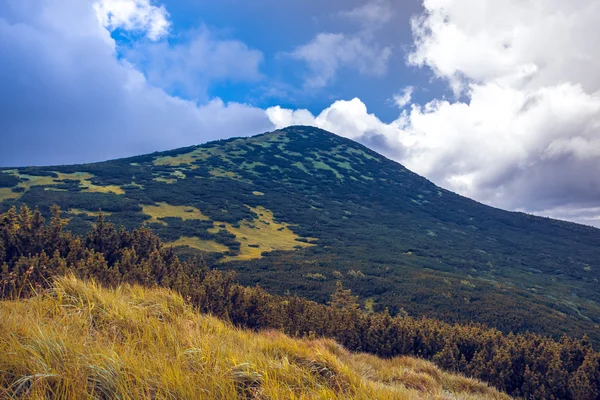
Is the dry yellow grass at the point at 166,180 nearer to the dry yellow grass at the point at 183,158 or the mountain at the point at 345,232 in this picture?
the mountain at the point at 345,232

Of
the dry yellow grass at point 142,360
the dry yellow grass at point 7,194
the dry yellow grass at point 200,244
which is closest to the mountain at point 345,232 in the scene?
the dry yellow grass at point 200,244

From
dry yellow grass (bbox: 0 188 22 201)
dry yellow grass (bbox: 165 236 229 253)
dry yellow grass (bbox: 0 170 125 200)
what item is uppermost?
dry yellow grass (bbox: 0 170 125 200)

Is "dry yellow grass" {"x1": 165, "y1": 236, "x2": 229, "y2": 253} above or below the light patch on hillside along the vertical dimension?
below

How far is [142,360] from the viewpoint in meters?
2.43

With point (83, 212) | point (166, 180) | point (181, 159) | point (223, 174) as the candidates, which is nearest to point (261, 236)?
point (83, 212)

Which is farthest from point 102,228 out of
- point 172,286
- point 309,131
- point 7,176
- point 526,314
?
point 309,131

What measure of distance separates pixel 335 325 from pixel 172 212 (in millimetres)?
22567

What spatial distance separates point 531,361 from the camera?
5.26 metres

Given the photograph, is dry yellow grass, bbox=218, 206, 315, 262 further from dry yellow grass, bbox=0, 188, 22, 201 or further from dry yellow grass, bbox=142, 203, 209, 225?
dry yellow grass, bbox=0, 188, 22, 201

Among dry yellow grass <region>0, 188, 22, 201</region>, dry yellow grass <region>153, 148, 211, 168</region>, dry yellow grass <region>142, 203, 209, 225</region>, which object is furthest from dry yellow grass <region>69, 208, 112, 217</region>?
dry yellow grass <region>153, 148, 211, 168</region>

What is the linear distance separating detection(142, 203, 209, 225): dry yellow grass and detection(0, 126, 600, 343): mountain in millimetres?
160

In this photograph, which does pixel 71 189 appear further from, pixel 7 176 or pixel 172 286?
pixel 172 286

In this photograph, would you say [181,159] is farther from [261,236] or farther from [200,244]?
[200,244]

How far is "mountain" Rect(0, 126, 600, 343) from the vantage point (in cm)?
1488
